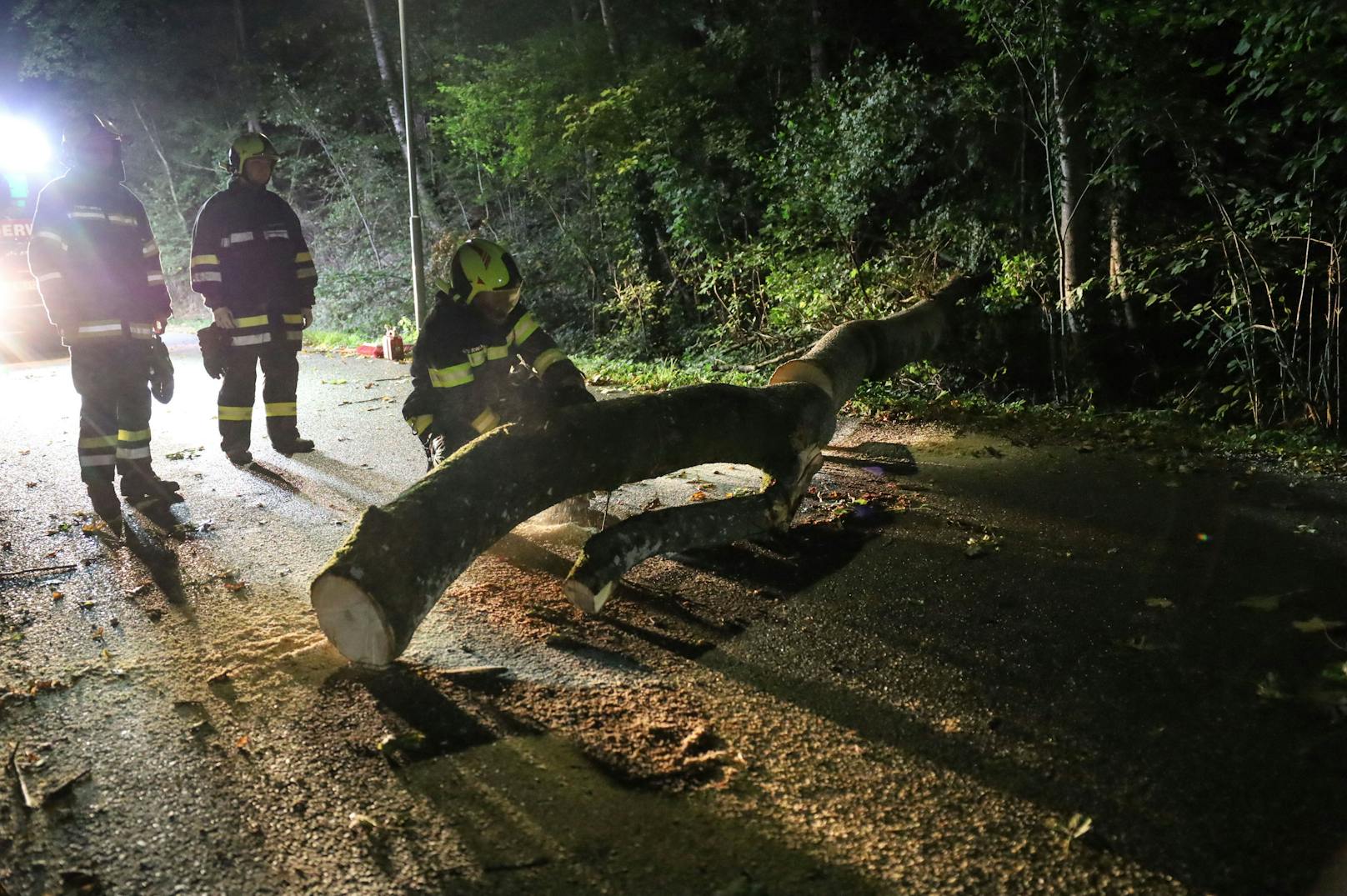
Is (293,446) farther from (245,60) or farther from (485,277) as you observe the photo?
(245,60)

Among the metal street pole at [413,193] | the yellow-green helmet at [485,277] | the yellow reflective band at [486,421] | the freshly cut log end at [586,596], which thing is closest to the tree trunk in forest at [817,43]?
the metal street pole at [413,193]

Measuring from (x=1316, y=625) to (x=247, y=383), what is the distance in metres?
6.66

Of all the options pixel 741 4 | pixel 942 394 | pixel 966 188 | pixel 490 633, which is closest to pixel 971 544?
pixel 490 633

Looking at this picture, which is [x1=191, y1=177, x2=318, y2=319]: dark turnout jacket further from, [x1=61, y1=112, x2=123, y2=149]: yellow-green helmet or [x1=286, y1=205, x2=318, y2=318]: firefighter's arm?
[x1=61, y1=112, x2=123, y2=149]: yellow-green helmet

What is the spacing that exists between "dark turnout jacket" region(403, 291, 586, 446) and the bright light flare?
11960mm

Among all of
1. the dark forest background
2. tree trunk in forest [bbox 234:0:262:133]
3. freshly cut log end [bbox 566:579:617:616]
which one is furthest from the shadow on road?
tree trunk in forest [bbox 234:0:262:133]

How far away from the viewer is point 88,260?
5449 mm

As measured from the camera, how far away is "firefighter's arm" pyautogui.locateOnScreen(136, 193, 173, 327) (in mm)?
5723

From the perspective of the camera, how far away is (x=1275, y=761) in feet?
8.86

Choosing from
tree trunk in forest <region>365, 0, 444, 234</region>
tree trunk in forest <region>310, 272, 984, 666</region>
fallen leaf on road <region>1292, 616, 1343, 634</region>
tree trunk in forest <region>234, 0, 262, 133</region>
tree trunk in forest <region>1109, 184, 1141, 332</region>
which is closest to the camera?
tree trunk in forest <region>310, 272, 984, 666</region>

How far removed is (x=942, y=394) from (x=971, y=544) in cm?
418

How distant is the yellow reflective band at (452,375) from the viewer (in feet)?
15.2

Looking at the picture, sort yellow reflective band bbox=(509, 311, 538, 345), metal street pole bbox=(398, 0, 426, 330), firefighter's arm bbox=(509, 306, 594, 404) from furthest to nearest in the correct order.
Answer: metal street pole bbox=(398, 0, 426, 330), yellow reflective band bbox=(509, 311, 538, 345), firefighter's arm bbox=(509, 306, 594, 404)

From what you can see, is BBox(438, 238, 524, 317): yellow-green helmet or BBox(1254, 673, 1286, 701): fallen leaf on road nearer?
BBox(1254, 673, 1286, 701): fallen leaf on road
